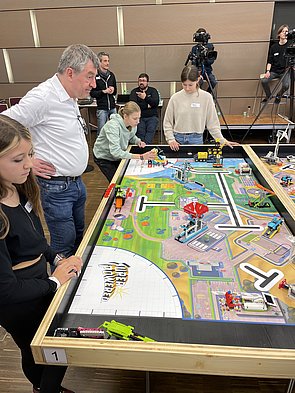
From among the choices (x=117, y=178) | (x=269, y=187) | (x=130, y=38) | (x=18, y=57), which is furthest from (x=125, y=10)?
(x=269, y=187)

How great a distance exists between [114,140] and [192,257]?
134 centimetres

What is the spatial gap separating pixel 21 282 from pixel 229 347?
70 cm

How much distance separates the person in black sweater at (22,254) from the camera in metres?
1.01

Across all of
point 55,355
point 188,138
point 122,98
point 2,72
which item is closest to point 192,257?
point 55,355

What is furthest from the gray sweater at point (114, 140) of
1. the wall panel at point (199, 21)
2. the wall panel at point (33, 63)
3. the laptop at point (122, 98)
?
the wall panel at point (33, 63)

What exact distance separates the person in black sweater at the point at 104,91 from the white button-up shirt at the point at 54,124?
9.70ft

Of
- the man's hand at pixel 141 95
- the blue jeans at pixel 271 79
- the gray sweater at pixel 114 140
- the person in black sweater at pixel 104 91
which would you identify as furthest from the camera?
the blue jeans at pixel 271 79

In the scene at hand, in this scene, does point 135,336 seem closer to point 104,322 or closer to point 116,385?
point 104,322

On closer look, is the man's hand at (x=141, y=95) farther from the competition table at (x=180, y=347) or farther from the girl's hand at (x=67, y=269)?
the competition table at (x=180, y=347)

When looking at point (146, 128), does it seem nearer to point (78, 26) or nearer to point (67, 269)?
point (78, 26)

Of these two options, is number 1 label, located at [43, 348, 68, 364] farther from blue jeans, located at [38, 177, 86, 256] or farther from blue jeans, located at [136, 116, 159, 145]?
blue jeans, located at [136, 116, 159, 145]

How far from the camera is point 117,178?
6.93 ft

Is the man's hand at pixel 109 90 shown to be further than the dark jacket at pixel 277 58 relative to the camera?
No

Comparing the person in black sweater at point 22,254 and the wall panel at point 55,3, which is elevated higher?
the wall panel at point 55,3
